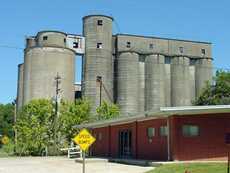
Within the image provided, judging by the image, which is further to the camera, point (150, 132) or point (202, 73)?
point (202, 73)

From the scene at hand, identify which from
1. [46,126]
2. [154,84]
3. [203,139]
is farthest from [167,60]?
[203,139]

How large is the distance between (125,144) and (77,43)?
163 ft

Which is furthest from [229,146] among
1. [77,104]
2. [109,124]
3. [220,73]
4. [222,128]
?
[220,73]

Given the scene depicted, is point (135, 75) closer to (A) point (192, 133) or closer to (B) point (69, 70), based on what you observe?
(B) point (69, 70)

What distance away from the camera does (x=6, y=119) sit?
12119 centimetres

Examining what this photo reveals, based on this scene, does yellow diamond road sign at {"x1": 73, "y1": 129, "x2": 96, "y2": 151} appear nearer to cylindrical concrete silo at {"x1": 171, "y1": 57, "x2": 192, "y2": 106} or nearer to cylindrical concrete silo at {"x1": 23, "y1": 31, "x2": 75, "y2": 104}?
cylindrical concrete silo at {"x1": 23, "y1": 31, "x2": 75, "y2": 104}

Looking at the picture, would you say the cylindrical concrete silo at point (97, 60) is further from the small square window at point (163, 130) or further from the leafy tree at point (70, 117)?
the small square window at point (163, 130)

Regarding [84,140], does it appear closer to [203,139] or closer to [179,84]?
[203,139]

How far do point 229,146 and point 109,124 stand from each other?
1271 cm

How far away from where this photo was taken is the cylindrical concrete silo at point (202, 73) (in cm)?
8956

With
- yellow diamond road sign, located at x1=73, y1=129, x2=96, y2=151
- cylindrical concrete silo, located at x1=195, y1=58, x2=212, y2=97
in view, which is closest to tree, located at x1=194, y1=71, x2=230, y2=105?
cylindrical concrete silo, located at x1=195, y1=58, x2=212, y2=97

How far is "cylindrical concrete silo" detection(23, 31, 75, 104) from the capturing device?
255 feet

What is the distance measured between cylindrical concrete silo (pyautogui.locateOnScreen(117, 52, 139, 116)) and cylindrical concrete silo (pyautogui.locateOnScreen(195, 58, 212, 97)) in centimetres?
1234

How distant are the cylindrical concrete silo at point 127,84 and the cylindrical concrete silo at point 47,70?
7948 mm
